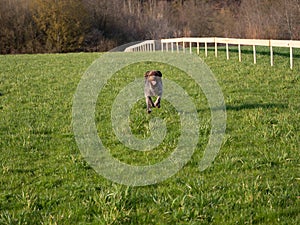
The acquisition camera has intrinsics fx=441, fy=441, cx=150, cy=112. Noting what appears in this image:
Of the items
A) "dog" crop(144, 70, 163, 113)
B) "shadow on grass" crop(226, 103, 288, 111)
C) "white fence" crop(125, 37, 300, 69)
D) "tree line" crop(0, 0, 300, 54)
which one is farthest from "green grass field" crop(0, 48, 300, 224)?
"tree line" crop(0, 0, 300, 54)

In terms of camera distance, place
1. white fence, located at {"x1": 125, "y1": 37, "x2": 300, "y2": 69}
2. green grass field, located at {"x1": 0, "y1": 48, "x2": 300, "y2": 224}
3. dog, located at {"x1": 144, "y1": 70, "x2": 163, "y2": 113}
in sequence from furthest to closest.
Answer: white fence, located at {"x1": 125, "y1": 37, "x2": 300, "y2": 69}, dog, located at {"x1": 144, "y1": 70, "x2": 163, "y2": 113}, green grass field, located at {"x1": 0, "y1": 48, "x2": 300, "y2": 224}

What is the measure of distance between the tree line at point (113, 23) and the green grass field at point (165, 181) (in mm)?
34966

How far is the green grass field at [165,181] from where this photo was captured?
4.41 m

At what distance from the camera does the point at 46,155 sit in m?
6.71

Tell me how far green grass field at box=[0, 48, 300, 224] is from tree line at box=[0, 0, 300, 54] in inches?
1377

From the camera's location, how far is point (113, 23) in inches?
2447

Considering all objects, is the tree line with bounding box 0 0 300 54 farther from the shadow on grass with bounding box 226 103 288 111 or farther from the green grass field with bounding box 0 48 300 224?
the green grass field with bounding box 0 48 300 224

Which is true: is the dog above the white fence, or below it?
above

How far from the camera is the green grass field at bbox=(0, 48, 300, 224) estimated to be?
441 centimetres

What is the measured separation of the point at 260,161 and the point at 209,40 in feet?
66.3

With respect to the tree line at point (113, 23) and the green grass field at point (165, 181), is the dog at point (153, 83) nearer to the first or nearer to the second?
the green grass field at point (165, 181)

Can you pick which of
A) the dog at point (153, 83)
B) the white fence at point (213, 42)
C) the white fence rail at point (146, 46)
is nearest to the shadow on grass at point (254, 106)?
the dog at point (153, 83)

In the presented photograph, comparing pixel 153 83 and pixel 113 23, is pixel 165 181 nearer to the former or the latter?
pixel 153 83

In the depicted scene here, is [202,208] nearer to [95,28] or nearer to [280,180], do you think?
[280,180]
